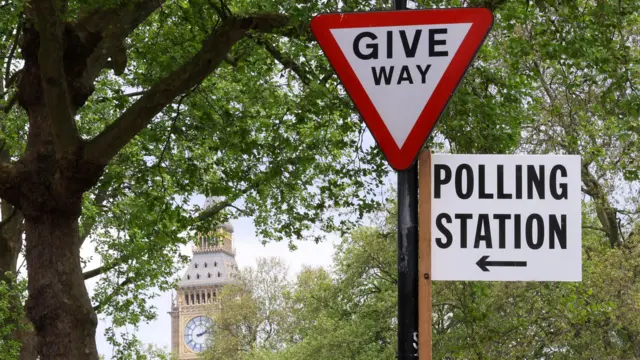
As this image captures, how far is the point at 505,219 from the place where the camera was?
3.83 m

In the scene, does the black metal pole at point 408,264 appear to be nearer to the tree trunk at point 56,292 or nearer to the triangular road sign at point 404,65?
the triangular road sign at point 404,65

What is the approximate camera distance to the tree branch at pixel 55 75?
40.2 ft

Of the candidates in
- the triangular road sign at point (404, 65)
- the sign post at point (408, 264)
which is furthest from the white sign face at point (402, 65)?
the sign post at point (408, 264)

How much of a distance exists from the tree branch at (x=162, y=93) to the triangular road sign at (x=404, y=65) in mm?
9531

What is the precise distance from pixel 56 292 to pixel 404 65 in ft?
34.1

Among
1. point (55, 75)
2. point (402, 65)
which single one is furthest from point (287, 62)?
point (402, 65)

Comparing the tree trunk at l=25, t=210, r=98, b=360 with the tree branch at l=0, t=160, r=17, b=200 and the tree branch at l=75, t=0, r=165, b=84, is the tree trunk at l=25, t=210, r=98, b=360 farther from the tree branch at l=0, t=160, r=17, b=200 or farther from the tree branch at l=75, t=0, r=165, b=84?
the tree branch at l=75, t=0, r=165, b=84

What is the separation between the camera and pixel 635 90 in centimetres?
1468

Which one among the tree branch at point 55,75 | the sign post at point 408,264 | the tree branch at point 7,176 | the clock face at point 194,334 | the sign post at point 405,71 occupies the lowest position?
the sign post at point 408,264

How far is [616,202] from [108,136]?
57.3ft

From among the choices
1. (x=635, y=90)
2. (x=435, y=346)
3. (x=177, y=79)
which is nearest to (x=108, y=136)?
(x=177, y=79)

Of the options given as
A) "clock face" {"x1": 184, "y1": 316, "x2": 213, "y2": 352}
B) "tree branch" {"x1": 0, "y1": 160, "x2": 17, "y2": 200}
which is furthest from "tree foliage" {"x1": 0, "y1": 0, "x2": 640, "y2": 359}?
"clock face" {"x1": 184, "y1": 316, "x2": 213, "y2": 352}

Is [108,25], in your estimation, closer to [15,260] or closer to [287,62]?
[287,62]

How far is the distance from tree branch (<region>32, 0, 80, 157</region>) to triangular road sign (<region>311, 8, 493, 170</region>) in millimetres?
8859
